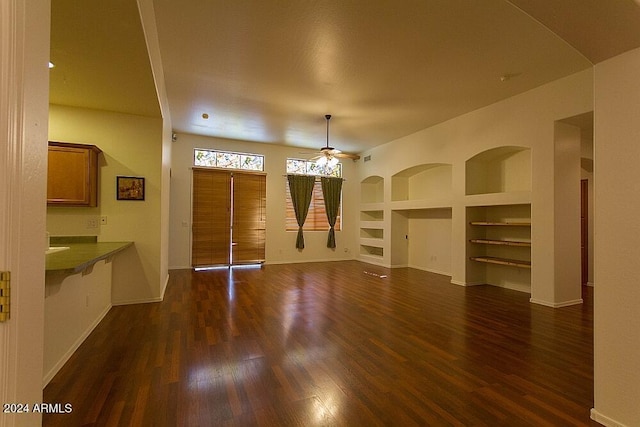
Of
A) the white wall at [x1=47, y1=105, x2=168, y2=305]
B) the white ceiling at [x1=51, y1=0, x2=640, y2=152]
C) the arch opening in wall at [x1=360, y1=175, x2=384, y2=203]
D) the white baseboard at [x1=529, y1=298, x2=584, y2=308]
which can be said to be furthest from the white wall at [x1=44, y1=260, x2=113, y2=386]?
the arch opening in wall at [x1=360, y1=175, x2=384, y2=203]

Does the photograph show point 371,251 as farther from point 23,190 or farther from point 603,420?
point 23,190

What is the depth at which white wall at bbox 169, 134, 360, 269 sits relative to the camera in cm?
722

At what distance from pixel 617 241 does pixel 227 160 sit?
24.9 ft

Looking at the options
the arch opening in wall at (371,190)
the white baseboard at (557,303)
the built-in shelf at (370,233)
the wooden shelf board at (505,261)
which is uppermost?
the arch opening in wall at (371,190)

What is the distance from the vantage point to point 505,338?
316 cm

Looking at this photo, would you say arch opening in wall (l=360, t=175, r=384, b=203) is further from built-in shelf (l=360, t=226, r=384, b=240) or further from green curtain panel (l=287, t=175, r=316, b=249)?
green curtain panel (l=287, t=175, r=316, b=249)

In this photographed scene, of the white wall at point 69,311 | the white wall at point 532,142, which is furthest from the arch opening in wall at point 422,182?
the white wall at point 69,311

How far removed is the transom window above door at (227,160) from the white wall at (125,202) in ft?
10.6

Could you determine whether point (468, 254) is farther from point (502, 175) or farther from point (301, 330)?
point (301, 330)

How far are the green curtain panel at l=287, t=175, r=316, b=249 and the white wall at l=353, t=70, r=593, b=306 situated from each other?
11.8 feet

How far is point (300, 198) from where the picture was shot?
27.9 ft

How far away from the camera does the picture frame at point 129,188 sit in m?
4.16

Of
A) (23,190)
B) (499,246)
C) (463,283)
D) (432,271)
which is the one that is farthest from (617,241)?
(432,271)

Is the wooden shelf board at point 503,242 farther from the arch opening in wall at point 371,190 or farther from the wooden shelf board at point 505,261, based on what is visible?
the arch opening in wall at point 371,190
